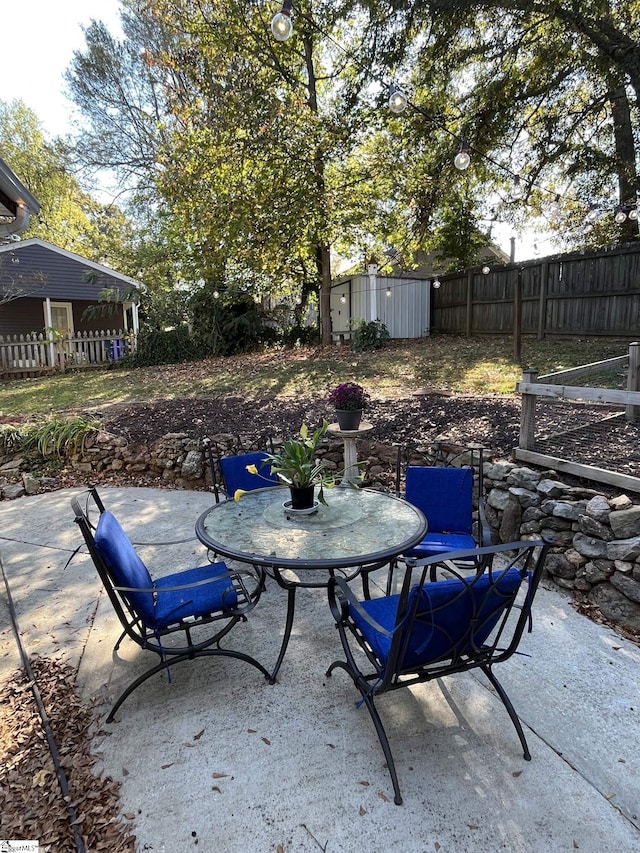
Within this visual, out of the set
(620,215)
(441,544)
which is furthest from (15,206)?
(620,215)

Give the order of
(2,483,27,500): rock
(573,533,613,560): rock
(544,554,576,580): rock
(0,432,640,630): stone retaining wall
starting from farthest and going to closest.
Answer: (2,483,27,500): rock < (544,554,576,580): rock < (573,533,613,560): rock < (0,432,640,630): stone retaining wall

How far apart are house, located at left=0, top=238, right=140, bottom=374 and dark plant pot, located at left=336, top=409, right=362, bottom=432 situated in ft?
35.0

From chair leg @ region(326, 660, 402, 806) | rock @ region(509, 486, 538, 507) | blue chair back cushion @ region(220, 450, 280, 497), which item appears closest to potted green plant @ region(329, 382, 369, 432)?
blue chair back cushion @ region(220, 450, 280, 497)

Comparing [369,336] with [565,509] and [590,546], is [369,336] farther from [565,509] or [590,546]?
[590,546]

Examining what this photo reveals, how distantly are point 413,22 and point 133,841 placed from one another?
11.0 meters

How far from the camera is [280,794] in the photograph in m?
1.68

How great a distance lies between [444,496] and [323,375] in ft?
19.7

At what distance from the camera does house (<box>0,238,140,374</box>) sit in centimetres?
1237

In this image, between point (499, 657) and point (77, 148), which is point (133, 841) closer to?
point (499, 657)

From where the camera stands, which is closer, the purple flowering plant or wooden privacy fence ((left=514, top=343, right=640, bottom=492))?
wooden privacy fence ((left=514, top=343, right=640, bottom=492))

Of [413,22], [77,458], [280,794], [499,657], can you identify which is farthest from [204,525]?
[413,22]

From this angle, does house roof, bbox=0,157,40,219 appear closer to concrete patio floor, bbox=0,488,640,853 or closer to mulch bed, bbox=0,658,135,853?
concrete patio floor, bbox=0,488,640,853

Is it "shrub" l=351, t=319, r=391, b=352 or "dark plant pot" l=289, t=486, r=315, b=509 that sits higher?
"shrub" l=351, t=319, r=391, b=352

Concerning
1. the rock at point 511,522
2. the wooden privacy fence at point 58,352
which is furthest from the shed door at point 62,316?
the rock at point 511,522
